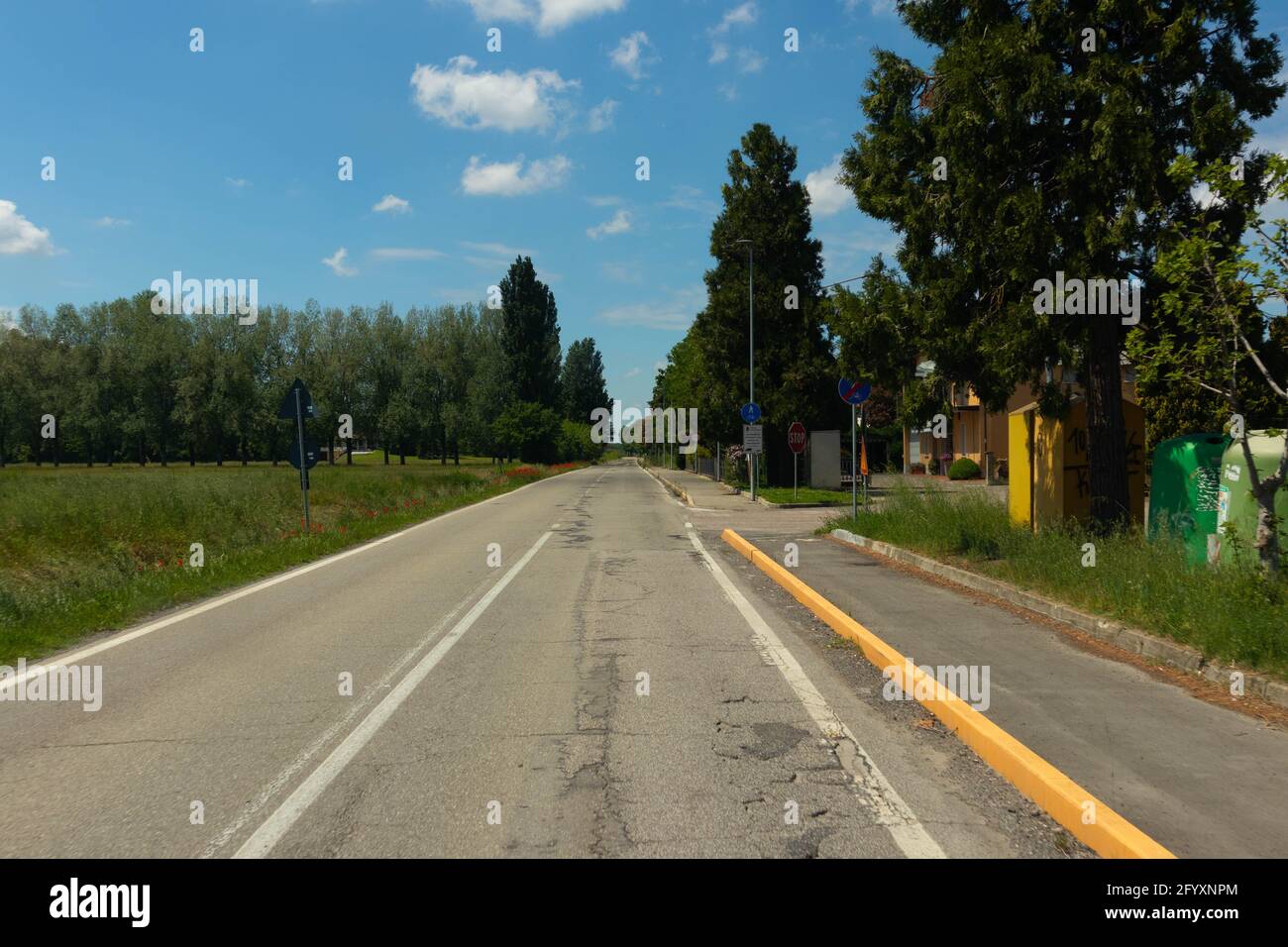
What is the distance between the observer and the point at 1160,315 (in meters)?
10.9

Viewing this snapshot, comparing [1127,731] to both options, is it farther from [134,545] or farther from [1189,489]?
[134,545]

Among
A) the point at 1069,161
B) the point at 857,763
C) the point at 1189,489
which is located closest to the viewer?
the point at 857,763

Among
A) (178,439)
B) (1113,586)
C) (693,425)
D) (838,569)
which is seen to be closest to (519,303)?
(178,439)

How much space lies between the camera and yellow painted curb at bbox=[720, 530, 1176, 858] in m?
3.81

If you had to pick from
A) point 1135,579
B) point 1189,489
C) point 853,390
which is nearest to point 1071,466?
point 1189,489

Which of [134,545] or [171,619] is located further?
[134,545]

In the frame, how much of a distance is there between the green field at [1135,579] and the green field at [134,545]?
32.7 ft

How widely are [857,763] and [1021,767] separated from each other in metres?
0.86

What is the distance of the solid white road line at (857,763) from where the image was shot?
3922 millimetres

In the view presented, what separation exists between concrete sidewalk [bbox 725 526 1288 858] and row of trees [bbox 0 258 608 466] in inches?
2605

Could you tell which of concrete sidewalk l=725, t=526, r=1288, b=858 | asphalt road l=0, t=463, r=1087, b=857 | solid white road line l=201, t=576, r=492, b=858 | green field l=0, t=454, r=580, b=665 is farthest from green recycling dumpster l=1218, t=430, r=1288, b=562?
green field l=0, t=454, r=580, b=665

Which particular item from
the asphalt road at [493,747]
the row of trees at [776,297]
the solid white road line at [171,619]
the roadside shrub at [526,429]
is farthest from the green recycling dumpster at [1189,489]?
the roadside shrub at [526,429]

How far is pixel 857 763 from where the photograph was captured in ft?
16.3

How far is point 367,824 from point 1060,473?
11172mm
